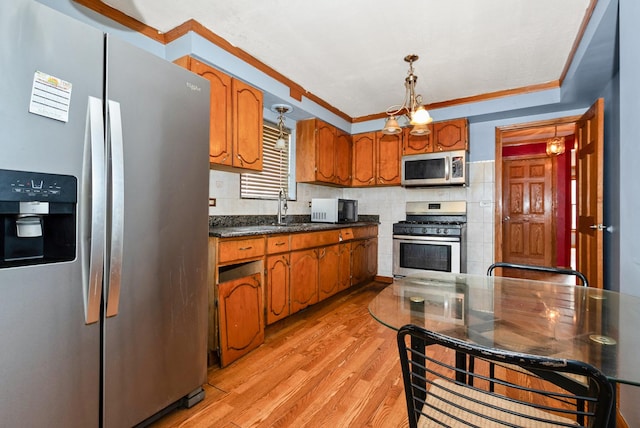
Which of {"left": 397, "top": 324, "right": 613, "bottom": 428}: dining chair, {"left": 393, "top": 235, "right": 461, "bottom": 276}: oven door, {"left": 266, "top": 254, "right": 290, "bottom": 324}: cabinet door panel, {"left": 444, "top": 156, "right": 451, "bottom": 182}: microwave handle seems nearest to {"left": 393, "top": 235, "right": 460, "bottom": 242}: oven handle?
{"left": 393, "top": 235, "right": 461, "bottom": 276}: oven door

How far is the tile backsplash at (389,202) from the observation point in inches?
114

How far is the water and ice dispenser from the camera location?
3.36 ft

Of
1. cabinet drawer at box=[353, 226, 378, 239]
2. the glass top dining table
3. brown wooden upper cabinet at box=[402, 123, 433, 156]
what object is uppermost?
brown wooden upper cabinet at box=[402, 123, 433, 156]

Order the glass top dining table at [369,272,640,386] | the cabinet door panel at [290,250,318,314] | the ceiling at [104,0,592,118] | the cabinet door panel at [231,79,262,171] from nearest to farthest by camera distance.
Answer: the glass top dining table at [369,272,640,386] → the ceiling at [104,0,592,118] → the cabinet door panel at [231,79,262,171] → the cabinet door panel at [290,250,318,314]

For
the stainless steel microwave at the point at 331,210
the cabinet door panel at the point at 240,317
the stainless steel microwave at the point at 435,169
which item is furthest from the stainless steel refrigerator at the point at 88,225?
the stainless steel microwave at the point at 435,169

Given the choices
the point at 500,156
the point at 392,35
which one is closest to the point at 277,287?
the point at 392,35

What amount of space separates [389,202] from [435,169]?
0.90m

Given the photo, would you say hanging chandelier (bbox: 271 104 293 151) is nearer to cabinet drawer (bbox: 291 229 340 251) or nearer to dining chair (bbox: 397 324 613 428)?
cabinet drawer (bbox: 291 229 340 251)

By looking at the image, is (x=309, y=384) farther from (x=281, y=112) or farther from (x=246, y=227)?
(x=281, y=112)

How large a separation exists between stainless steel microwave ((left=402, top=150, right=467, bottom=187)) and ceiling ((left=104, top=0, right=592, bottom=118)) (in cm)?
87

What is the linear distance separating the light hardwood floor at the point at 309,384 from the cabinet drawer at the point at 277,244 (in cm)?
68

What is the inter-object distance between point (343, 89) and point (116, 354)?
3042mm

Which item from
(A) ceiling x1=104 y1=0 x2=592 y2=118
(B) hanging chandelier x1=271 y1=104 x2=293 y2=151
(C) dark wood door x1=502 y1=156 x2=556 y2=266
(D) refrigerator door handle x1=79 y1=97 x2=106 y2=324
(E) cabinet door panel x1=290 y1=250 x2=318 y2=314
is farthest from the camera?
(C) dark wood door x1=502 y1=156 x2=556 y2=266

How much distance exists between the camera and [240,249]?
7.29 feet
